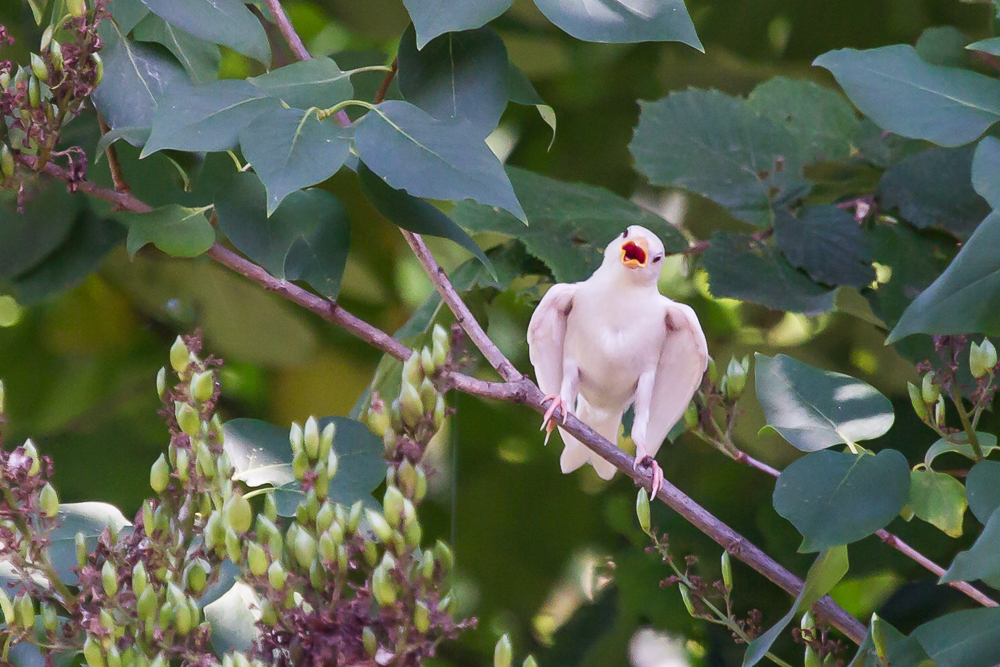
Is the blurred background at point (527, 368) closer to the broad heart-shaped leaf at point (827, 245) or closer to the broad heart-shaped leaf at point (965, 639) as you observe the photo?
the broad heart-shaped leaf at point (827, 245)

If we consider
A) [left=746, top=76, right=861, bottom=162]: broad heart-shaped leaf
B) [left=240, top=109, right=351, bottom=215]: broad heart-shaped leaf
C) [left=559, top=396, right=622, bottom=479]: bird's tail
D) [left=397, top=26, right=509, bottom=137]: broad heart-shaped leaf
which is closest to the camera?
[left=240, top=109, right=351, bottom=215]: broad heart-shaped leaf

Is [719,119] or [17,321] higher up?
[719,119]

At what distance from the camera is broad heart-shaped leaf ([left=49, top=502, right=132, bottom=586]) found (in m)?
0.52

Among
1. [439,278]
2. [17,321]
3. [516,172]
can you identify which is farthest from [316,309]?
[17,321]

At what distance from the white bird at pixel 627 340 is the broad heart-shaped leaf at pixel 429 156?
0.16m

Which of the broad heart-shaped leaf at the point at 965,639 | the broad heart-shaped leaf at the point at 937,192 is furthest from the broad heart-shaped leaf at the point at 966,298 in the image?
the broad heart-shaped leaf at the point at 937,192

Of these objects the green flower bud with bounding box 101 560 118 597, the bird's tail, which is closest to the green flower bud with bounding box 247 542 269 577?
the green flower bud with bounding box 101 560 118 597

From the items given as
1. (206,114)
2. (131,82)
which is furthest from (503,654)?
(131,82)

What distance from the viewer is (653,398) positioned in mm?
677

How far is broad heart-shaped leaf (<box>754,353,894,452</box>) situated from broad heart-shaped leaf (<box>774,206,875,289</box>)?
0.70 ft

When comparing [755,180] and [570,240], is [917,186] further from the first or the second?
[570,240]

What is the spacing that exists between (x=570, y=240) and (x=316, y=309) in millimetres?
280

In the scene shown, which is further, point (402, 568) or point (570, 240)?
point (570, 240)

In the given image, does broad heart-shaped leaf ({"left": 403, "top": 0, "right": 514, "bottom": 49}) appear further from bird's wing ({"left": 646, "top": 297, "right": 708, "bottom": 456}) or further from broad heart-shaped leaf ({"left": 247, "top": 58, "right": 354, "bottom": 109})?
bird's wing ({"left": 646, "top": 297, "right": 708, "bottom": 456})
